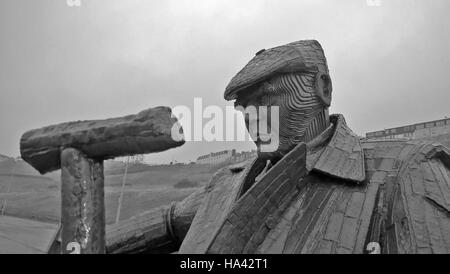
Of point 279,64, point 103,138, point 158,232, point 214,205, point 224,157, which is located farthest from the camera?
point 224,157

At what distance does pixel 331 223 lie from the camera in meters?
2.09

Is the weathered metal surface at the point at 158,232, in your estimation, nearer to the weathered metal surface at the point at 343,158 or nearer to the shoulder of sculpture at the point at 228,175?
the shoulder of sculpture at the point at 228,175

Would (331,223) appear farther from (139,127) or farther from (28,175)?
(28,175)

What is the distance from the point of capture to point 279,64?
2410 mm

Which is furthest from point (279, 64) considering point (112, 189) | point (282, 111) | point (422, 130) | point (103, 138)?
point (112, 189)

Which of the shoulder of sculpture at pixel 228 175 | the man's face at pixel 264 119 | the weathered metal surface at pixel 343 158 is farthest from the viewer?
the shoulder of sculpture at pixel 228 175

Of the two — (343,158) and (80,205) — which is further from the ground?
(343,158)

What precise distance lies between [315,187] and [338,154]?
8.6 inches

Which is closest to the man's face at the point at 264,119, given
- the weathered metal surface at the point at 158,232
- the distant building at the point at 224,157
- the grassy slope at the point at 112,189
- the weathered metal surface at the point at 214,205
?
the weathered metal surface at the point at 214,205

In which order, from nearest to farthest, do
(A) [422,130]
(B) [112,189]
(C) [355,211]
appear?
1. (C) [355,211]
2. (A) [422,130]
3. (B) [112,189]

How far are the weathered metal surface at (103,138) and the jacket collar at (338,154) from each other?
2.93ft

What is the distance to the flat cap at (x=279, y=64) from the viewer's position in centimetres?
241

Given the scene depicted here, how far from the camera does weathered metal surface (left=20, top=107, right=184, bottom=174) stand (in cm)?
166

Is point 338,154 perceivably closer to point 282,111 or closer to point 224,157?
point 282,111
